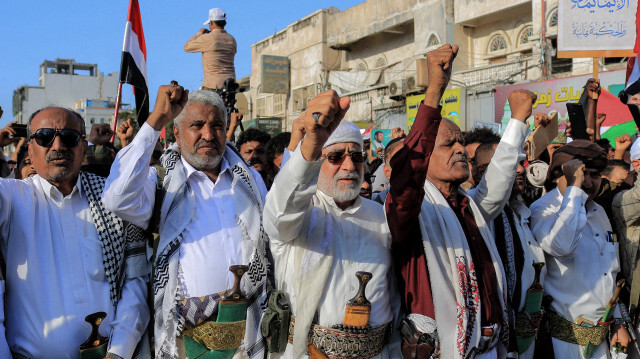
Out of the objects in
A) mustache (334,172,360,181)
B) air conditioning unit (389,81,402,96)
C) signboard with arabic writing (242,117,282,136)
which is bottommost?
mustache (334,172,360,181)

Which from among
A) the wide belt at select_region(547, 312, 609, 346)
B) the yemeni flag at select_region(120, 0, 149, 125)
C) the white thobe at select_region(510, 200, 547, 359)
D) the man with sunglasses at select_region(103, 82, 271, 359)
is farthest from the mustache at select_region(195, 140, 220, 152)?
the wide belt at select_region(547, 312, 609, 346)

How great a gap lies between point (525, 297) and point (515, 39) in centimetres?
1986

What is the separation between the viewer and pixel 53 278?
249 centimetres

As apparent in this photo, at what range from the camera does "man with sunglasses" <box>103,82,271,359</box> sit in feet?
8.38

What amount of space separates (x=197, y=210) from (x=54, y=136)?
2.49 ft

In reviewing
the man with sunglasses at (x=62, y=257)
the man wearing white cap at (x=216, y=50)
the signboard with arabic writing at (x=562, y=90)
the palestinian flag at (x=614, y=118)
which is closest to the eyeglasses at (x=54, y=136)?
the man with sunglasses at (x=62, y=257)

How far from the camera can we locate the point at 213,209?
2.85 meters

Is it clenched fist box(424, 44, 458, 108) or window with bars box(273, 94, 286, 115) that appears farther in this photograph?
window with bars box(273, 94, 286, 115)

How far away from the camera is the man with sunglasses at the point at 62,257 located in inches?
96.8

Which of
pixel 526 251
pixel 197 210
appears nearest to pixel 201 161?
pixel 197 210

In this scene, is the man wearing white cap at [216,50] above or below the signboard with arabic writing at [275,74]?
below

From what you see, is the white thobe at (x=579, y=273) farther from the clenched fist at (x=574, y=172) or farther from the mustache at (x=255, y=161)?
the mustache at (x=255, y=161)

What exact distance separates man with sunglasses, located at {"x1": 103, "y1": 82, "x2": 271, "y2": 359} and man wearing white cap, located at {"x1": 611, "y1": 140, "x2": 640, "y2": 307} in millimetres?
2622

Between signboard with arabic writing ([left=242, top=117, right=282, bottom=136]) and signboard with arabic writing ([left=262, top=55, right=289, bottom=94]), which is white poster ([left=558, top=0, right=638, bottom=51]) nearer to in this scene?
signboard with arabic writing ([left=242, top=117, right=282, bottom=136])
